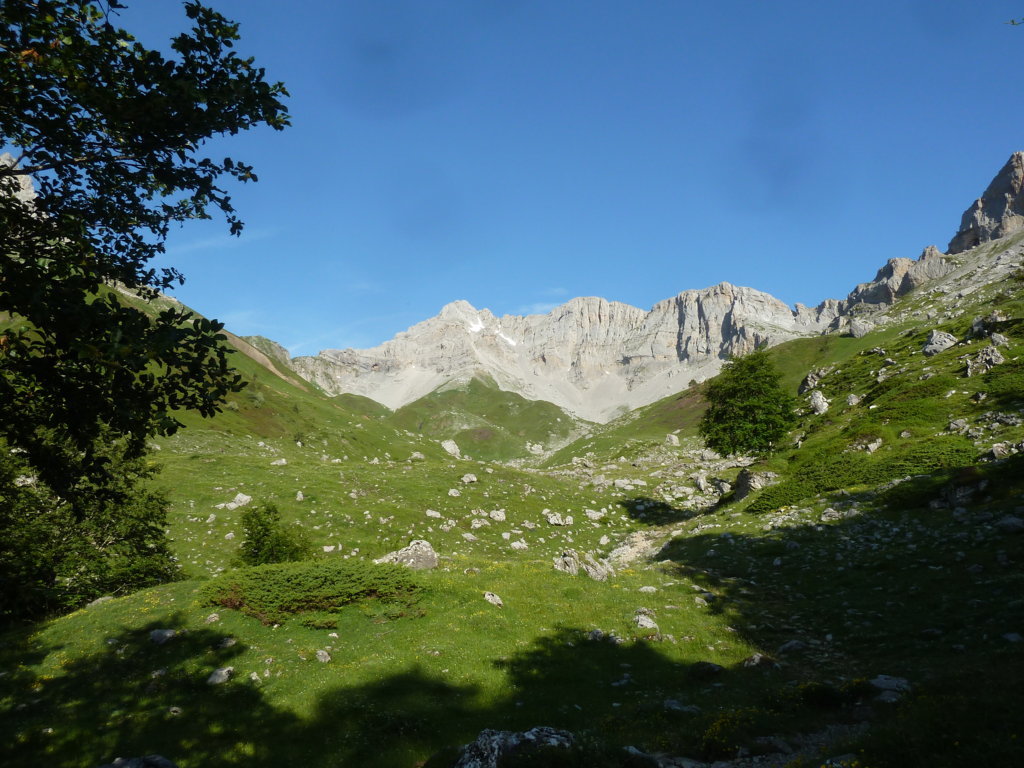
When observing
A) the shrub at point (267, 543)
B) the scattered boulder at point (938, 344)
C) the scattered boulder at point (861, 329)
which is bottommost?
the shrub at point (267, 543)

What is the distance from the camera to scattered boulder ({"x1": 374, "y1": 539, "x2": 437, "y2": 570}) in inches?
1026

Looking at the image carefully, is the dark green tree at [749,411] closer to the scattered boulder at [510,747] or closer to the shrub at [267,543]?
the shrub at [267,543]

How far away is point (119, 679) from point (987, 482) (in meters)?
36.6

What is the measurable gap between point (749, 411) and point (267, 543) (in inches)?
1541

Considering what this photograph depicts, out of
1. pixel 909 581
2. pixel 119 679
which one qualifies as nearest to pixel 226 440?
pixel 119 679

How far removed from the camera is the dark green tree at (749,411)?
1715 inches

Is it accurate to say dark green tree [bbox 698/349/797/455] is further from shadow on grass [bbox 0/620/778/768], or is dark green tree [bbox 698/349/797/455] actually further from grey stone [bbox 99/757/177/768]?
grey stone [bbox 99/757/177/768]

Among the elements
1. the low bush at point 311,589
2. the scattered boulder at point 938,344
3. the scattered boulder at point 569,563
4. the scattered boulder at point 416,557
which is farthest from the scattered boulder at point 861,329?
the low bush at point 311,589

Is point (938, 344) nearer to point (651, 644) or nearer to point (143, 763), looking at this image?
point (651, 644)

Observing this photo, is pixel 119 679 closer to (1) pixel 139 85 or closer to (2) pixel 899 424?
(1) pixel 139 85

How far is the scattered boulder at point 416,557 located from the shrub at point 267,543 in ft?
19.7

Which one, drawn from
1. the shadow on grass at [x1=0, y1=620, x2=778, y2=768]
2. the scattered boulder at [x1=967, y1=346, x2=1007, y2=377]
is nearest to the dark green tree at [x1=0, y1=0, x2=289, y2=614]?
the shadow on grass at [x1=0, y1=620, x2=778, y2=768]

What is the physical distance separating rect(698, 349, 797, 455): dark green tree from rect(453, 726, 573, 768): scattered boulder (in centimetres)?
3902

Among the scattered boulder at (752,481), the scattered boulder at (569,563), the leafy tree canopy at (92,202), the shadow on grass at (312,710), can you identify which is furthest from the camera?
the scattered boulder at (752,481)
